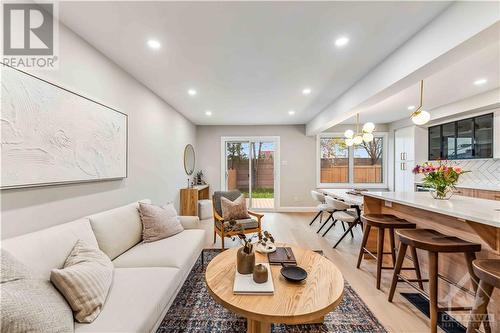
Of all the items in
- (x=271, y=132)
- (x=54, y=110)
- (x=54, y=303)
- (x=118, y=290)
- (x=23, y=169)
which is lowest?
(x=118, y=290)

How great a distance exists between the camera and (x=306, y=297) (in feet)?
4.32

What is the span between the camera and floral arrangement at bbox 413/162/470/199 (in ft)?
7.31

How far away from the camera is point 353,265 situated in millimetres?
2764

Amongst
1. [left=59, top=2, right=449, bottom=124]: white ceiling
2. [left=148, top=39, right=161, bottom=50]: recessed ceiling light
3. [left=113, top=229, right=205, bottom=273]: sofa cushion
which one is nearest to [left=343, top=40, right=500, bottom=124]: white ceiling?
[left=59, top=2, right=449, bottom=124]: white ceiling

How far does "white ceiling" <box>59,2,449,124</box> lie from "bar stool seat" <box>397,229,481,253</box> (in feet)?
5.84

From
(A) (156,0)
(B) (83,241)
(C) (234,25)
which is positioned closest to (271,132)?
(C) (234,25)

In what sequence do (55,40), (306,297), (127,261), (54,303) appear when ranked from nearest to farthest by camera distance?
(54,303), (306,297), (55,40), (127,261)

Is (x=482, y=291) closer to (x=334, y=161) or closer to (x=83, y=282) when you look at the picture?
(x=83, y=282)

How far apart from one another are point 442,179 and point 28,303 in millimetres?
3399

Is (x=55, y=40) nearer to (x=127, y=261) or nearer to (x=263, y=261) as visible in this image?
(x=127, y=261)

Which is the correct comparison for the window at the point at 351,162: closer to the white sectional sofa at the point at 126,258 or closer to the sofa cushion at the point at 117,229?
the white sectional sofa at the point at 126,258

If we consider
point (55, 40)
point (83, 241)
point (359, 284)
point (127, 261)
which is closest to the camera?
point (83, 241)

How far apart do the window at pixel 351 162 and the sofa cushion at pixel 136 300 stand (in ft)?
16.9

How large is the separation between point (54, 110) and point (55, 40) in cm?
60
